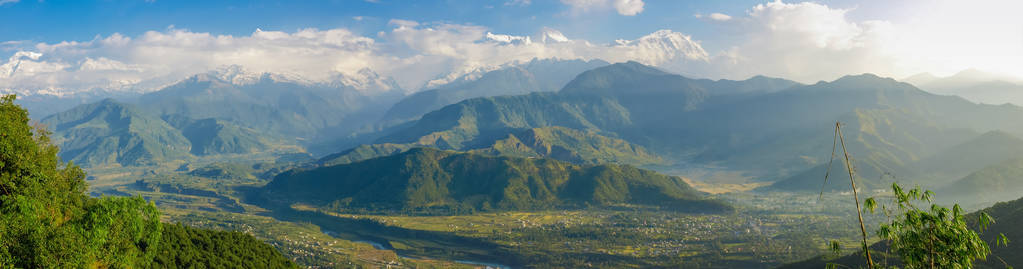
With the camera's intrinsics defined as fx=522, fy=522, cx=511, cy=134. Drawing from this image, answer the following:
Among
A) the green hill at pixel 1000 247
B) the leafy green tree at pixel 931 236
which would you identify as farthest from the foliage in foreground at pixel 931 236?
the green hill at pixel 1000 247

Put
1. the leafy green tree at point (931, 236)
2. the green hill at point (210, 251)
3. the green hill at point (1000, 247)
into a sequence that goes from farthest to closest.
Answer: the green hill at point (1000, 247) < the green hill at point (210, 251) < the leafy green tree at point (931, 236)

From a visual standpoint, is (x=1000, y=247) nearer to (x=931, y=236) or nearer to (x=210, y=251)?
(x=931, y=236)

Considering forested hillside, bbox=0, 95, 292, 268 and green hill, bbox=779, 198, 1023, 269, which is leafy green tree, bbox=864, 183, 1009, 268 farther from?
green hill, bbox=779, 198, 1023, 269

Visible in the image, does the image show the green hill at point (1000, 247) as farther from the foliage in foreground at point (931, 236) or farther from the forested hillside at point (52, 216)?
the forested hillside at point (52, 216)

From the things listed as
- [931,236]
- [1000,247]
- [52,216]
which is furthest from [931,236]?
[1000,247]

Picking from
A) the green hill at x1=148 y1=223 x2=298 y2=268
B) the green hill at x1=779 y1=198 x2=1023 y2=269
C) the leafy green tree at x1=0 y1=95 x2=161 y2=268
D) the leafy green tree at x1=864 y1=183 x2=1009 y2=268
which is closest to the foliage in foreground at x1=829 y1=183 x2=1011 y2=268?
the leafy green tree at x1=864 y1=183 x2=1009 y2=268
